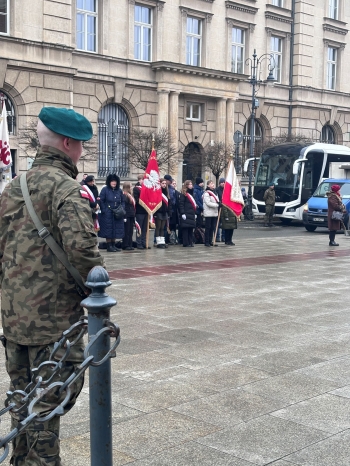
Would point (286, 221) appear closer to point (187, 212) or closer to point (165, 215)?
point (187, 212)

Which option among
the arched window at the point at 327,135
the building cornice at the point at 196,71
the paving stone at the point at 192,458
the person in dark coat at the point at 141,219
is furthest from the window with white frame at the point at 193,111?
the paving stone at the point at 192,458

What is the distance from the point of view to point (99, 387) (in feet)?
9.88

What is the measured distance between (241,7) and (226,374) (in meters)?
33.4

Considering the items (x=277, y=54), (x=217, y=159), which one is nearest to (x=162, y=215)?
(x=217, y=159)

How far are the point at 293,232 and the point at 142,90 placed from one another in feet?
37.6

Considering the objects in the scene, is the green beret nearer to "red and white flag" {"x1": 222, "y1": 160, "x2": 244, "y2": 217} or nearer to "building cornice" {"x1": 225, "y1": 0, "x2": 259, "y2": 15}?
"red and white flag" {"x1": 222, "y1": 160, "x2": 244, "y2": 217}

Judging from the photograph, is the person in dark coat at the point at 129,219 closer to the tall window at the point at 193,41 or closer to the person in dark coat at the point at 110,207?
the person in dark coat at the point at 110,207

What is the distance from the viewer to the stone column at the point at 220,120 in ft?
118

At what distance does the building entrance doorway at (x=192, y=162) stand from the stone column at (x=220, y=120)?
1.19 metres

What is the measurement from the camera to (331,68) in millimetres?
43125

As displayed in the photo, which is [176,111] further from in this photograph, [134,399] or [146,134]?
[134,399]

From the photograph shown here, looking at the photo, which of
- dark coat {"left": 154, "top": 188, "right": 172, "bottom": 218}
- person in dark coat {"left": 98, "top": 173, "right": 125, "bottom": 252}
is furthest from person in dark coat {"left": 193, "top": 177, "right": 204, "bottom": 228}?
person in dark coat {"left": 98, "top": 173, "right": 125, "bottom": 252}

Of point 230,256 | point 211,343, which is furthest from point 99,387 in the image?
point 230,256

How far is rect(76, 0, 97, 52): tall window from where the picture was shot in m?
30.3
